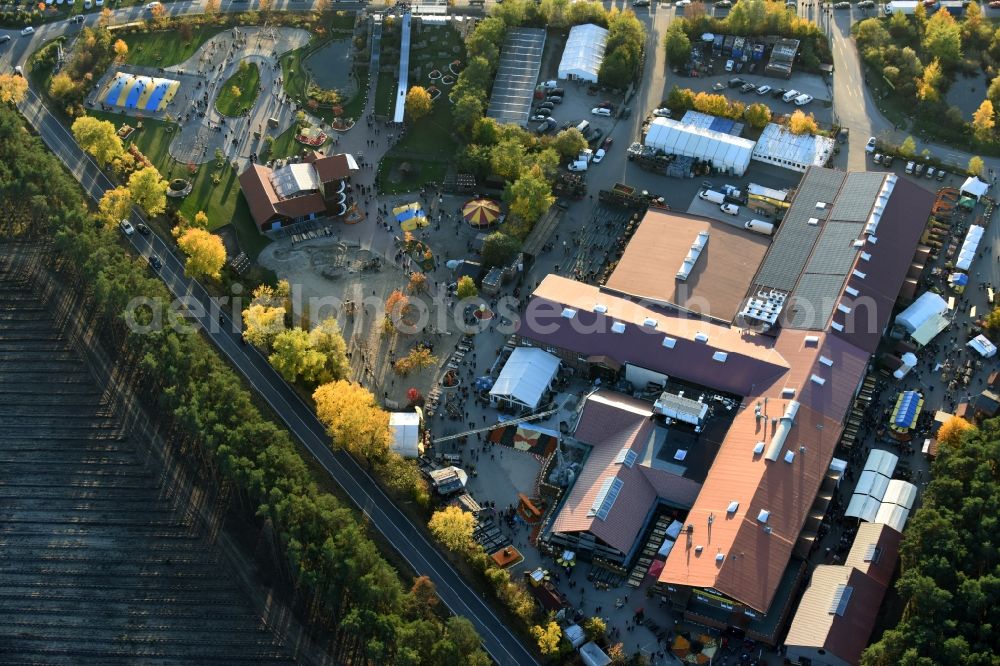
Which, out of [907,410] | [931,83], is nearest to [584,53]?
[931,83]

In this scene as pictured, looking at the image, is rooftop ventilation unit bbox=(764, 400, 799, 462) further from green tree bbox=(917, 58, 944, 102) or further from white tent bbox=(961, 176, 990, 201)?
green tree bbox=(917, 58, 944, 102)

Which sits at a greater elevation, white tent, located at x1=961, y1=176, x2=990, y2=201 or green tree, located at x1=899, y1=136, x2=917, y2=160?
green tree, located at x1=899, y1=136, x2=917, y2=160

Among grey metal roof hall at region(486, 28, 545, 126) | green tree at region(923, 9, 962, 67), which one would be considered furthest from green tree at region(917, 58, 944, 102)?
grey metal roof hall at region(486, 28, 545, 126)

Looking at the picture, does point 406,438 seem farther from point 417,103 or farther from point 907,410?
point 417,103

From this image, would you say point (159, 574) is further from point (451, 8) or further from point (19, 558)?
point (451, 8)

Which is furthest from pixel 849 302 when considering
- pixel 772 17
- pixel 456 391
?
pixel 772 17

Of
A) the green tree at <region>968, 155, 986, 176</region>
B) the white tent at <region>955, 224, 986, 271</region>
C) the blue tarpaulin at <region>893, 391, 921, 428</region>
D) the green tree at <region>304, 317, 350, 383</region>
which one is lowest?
the green tree at <region>304, 317, 350, 383</region>

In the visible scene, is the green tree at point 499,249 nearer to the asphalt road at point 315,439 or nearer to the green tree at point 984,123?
the asphalt road at point 315,439

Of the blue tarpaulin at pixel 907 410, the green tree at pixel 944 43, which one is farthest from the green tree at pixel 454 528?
the green tree at pixel 944 43
